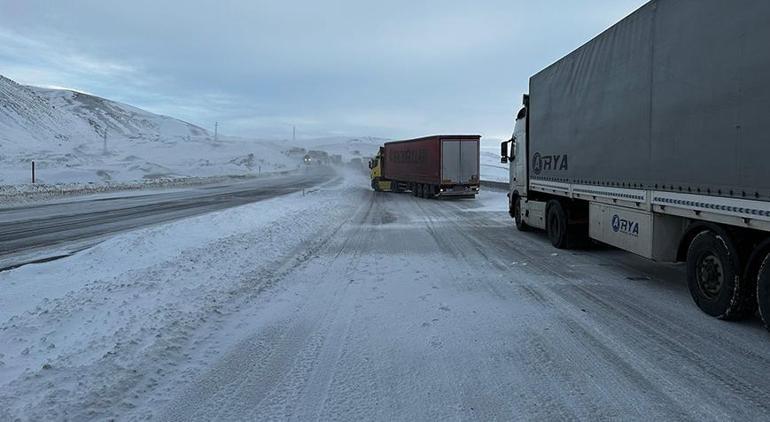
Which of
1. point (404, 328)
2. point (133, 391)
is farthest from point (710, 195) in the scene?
point (133, 391)

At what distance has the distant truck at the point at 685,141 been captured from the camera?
517cm

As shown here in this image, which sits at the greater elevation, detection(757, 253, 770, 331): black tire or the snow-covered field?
the snow-covered field

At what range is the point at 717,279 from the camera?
5996mm

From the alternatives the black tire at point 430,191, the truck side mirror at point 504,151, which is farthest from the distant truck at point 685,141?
the black tire at point 430,191

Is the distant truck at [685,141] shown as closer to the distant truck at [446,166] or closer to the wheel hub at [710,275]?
the wheel hub at [710,275]

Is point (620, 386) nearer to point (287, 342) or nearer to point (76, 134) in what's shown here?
point (287, 342)

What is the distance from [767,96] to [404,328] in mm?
4192

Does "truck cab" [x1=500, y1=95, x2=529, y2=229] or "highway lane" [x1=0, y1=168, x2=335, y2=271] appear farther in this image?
"truck cab" [x1=500, y1=95, x2=529, y2=229]

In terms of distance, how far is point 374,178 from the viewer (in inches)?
1502

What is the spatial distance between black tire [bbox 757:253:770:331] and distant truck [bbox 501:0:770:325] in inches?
0.5

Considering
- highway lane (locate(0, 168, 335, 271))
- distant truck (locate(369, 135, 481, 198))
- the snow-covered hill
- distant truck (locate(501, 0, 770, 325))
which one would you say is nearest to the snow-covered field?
the snow-covered hill

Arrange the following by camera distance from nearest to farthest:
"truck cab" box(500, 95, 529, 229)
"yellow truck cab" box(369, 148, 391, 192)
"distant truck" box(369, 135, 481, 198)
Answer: "truck cab" box(500, 95, 529, 229) < "distant truck" box(369, 135, 481, 198) < "yellow truck cab" box(369, 148, 391, 192)

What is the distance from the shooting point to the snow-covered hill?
4891 cm

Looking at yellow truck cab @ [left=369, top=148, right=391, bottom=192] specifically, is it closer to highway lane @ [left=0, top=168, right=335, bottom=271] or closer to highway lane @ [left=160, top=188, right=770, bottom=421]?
highway lane @ [left=0, top=168, right=335, bottom=271]
